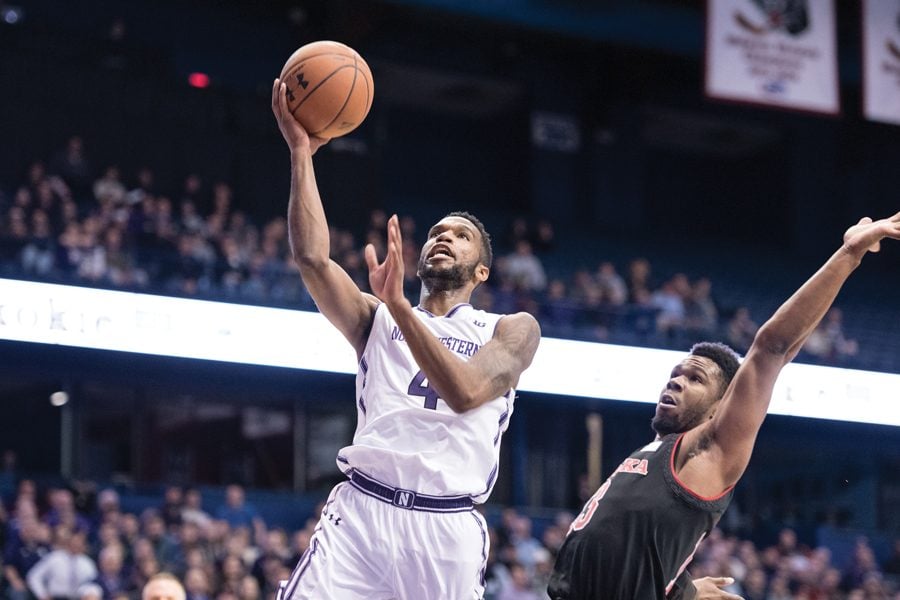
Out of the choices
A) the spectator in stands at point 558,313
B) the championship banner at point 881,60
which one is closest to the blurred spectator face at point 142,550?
the spectator in stands at point 558,313

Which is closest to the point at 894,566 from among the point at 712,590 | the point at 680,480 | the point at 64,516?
the point at 64,516

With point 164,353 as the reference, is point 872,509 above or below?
below

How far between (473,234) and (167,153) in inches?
621

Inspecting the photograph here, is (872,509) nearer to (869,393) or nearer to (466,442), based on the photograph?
(869,393)

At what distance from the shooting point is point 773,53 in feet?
58.4

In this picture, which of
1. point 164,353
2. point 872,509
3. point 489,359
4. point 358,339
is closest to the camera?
point 489,359

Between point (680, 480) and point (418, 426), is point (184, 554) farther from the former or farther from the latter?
point (680, 480)

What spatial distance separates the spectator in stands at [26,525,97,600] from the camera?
12273mm

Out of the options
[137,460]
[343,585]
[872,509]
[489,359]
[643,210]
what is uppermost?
[643,210]

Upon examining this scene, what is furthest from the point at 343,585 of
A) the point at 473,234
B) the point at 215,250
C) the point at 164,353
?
the point at 215,250

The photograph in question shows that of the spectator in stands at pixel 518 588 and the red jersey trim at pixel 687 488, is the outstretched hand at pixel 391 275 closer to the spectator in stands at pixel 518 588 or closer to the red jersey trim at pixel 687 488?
the red jersey trim at pixel 687 488

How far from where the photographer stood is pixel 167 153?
66.6ft

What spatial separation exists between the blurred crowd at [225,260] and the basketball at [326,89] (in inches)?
419

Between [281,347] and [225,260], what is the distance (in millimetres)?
1310
